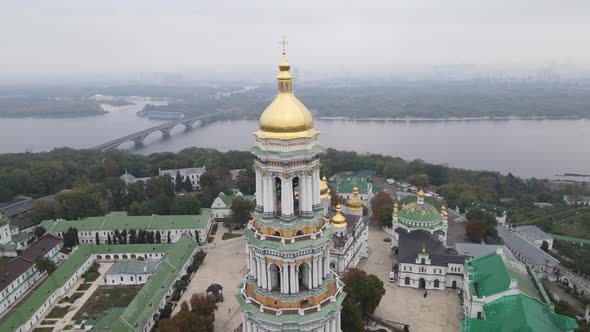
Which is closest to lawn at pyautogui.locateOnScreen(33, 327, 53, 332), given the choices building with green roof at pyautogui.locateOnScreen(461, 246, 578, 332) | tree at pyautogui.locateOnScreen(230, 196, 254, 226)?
tree at pyautogui.locateOnScreen(230, 196, 254, 226)

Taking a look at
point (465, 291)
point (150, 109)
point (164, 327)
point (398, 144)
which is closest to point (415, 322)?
point (465, 291)

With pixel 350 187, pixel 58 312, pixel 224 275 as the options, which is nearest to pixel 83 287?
pixel 58 312

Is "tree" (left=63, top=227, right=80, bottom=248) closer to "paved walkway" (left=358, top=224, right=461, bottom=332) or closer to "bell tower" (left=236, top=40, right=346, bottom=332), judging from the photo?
"paved walkway" (left=358, top=224, right=461, bottom=332)

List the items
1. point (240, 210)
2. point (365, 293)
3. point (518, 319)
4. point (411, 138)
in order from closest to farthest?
point (518, 319)
point (365, 293)
point (240, 210)
point (411, 138)

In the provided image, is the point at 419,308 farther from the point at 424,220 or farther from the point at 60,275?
the point at 60,275

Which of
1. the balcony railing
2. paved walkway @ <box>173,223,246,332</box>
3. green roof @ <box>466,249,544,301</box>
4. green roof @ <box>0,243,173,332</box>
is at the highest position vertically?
the balcony railing
